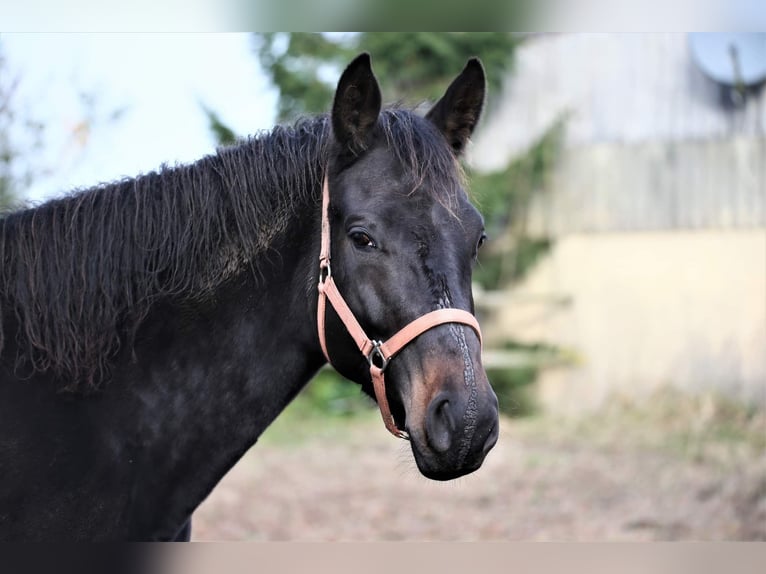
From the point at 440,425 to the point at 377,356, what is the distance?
0.33 metres

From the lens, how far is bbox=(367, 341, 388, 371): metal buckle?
2.40m

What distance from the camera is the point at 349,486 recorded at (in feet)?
28.0


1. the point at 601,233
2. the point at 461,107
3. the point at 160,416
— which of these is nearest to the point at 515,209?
the point at 601,233

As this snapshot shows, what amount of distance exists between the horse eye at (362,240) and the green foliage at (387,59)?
932 centimetres

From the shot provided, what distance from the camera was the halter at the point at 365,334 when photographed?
232cm

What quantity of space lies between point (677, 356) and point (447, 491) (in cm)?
501

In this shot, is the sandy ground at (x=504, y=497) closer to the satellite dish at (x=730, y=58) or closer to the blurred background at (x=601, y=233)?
the blurred background at (x=601, y=233)

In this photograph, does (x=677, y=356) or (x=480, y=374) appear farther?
(x=677, y=356)

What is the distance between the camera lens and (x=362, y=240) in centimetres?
247

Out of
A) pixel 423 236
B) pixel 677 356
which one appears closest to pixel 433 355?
pixel 423 236

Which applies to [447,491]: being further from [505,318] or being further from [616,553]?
[616,553]

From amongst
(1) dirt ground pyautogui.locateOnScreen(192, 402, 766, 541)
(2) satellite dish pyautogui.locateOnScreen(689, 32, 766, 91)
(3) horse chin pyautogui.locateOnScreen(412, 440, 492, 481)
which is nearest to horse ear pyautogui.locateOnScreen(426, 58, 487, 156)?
(3) horse chin pyautogui.locateOnScreen(412, 440, 492, 481)

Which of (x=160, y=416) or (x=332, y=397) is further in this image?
(x=332, y=397)

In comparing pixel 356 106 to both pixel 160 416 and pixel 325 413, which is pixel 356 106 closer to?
pixel 160 416
